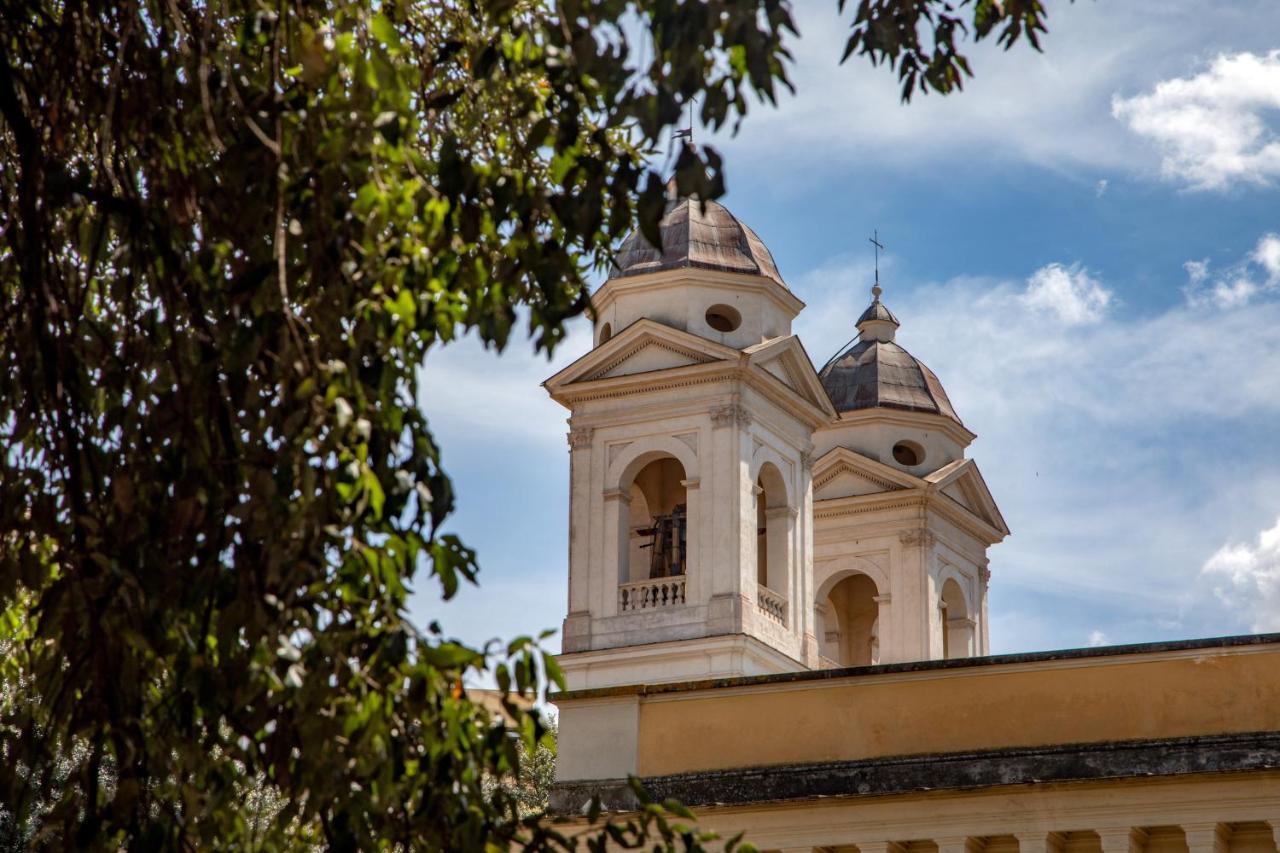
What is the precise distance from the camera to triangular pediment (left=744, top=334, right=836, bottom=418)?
28094 mm

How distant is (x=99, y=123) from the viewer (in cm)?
752

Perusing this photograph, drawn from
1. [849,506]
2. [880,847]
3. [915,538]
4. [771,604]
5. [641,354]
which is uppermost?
[641,354]

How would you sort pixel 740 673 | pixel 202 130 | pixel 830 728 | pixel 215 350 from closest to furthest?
pixel 215 350 < pixel 202 130 < pixel 830 728 < pixel 740 673

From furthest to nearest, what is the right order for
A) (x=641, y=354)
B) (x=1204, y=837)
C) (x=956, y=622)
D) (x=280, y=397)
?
(x=956, y=622) → (x=641, y=354) → (x=1204, y=837) → (x=280, y=397)

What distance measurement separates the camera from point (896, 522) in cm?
3153

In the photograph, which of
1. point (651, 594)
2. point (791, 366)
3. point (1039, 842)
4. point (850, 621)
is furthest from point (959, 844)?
point (850, 621)

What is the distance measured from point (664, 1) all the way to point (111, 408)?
2.10m

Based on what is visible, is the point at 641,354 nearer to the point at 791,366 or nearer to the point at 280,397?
the point at 791,366

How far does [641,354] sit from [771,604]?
11.5 ft

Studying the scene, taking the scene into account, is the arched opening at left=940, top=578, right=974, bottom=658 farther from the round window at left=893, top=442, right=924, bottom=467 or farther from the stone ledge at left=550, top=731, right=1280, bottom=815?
the stone ledge at left=550, top=731, right=1280, bottom=815

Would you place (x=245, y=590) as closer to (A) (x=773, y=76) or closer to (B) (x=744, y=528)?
(A) (x=773, y=76)

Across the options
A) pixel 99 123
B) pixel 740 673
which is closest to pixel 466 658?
pixel 99 123

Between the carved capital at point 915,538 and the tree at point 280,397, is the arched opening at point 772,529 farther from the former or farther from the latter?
the tree at point 280,397

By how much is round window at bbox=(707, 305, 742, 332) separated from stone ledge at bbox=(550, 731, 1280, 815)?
13.4 m
